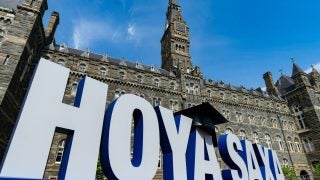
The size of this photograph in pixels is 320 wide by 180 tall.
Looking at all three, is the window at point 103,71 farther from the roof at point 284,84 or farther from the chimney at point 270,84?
the roof at point 284,84

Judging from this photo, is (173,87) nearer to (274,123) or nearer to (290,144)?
(274,123)

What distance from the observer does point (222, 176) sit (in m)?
9.08

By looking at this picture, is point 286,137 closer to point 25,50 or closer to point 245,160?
point 245,160

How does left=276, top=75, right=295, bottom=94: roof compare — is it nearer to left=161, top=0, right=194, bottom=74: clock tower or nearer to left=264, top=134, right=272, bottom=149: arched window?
left=264, top=134, right=272, bottom=149: arched window

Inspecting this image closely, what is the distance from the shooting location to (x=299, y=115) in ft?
133

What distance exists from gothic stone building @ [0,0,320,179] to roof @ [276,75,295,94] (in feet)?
0.63

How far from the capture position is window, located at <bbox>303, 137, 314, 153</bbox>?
37.2 meters

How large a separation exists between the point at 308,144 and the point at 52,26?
138 feet

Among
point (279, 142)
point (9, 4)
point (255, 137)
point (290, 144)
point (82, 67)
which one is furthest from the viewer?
point (290, 144)

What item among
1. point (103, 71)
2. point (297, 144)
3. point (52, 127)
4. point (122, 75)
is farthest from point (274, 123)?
point (52, 127)

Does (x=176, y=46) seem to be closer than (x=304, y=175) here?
No

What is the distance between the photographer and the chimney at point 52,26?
93.6 ft

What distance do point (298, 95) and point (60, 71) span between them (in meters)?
44.7

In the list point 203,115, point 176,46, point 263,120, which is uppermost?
point 176,46
